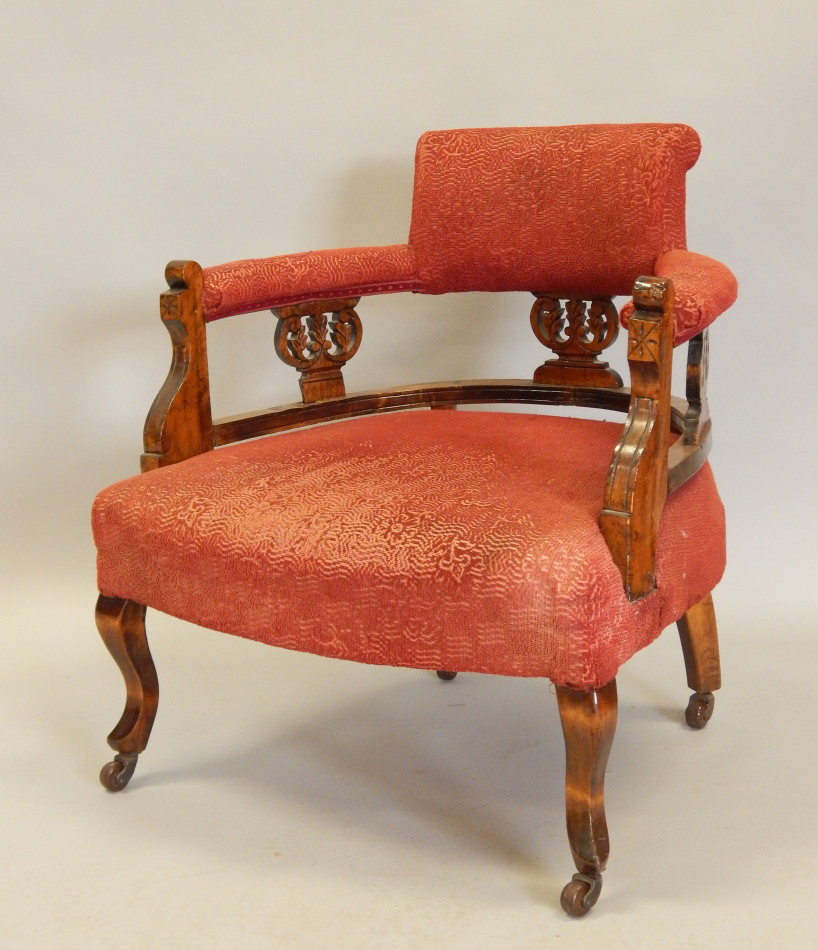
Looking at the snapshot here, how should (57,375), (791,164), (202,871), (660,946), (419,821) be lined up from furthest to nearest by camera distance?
(57,375), (791,164), (419,821), (202,871), (660,946)

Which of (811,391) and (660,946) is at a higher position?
(811,391)

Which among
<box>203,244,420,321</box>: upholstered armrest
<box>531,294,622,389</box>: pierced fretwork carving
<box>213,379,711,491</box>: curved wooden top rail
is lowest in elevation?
<box>213,379,711,491</box>: curved wooden top rail

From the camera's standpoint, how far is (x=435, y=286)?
91.2 inches

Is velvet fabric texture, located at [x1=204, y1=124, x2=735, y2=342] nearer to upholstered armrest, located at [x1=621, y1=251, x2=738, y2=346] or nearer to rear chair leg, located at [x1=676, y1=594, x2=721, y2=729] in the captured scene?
upholstered armrest, located at [x1=621, y1=251, x2=738, y2=346]

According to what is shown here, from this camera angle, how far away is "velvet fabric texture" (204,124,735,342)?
2098 mm

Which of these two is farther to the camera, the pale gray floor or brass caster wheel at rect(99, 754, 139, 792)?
brass caster wheel at rect(99, 754, 139, 792)

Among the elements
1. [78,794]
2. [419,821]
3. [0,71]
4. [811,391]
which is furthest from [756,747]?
[0,71]

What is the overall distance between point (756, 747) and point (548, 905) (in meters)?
0.60

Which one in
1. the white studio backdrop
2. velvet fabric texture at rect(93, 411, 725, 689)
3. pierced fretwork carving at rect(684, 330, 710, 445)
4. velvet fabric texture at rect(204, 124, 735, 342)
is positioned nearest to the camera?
velvet fabric texture at rect(93, 411, 725, 689)

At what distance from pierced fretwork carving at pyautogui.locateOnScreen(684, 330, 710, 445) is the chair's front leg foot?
44cm

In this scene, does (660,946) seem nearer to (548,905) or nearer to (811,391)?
(548,905)

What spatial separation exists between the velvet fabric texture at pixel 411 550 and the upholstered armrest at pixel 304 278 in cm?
22

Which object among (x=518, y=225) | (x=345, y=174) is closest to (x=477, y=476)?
(x=518, y=225)

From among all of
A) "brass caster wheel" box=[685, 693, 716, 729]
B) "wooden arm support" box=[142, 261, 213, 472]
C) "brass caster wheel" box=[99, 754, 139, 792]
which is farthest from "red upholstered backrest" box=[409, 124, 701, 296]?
"brass caster wheel" box=[99, 754, 139, 792]
